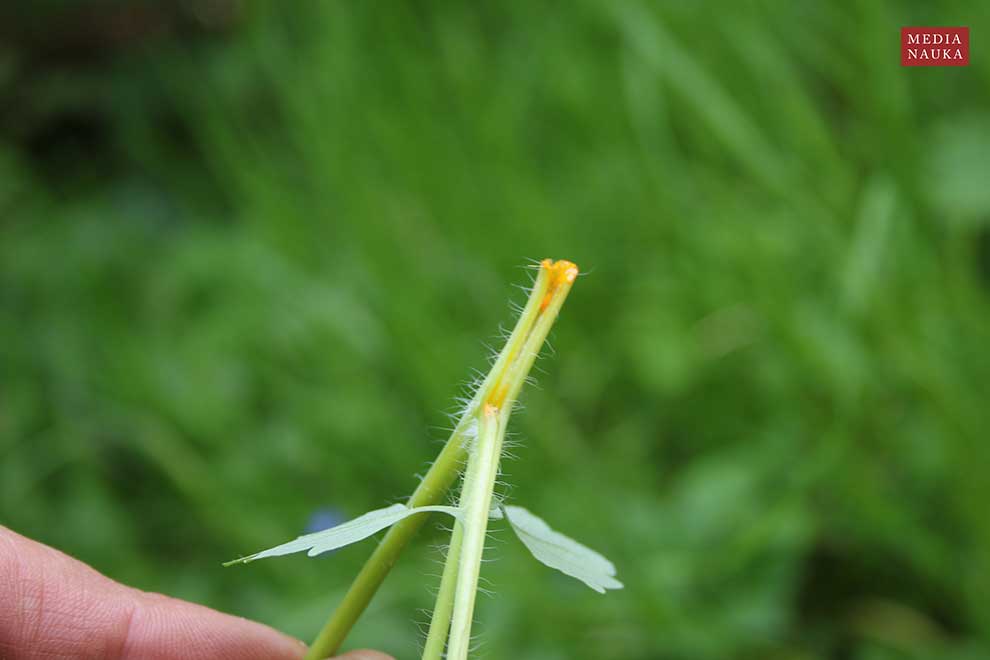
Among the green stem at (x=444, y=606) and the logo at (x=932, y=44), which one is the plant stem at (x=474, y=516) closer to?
the green stem at (x=444, y=606)

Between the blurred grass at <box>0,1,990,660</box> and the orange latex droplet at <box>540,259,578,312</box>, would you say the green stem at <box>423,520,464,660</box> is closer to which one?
the orange latex droplet at <box>540,259,578,312</box>

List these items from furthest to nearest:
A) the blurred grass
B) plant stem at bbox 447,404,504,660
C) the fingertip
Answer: the blurred grass < the fingertip < plant stem at bbox 447,404,504,660

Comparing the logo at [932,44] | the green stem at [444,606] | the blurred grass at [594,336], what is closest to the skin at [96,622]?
the blurred grass at [594,336]

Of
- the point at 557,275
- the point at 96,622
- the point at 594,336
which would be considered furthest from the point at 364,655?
the point at 594,336

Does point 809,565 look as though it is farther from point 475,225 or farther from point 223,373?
point 223,373

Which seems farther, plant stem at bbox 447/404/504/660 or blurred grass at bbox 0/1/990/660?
blurred grass at bbox 0/1/990/660

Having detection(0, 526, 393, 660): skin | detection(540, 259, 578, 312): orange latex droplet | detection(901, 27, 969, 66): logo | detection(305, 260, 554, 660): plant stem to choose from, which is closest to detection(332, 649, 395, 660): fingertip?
detection(0, 526, 393, 660): skin

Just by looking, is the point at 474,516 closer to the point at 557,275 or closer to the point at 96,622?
the point at 557,275
